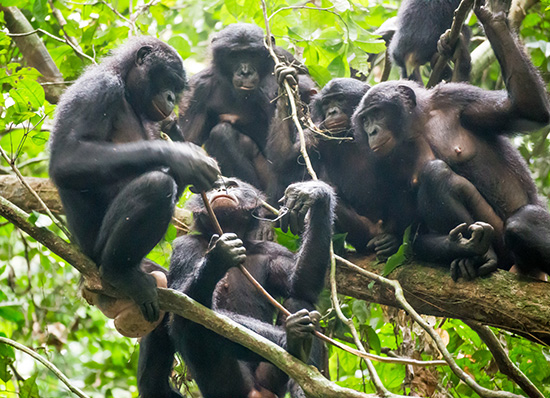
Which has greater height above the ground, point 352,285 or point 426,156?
point 426,156

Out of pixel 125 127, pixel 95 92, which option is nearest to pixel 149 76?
pixel 125 127

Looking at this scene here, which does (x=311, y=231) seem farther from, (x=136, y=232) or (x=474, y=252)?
(x=136, y=232)

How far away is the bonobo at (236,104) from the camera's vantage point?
8.06m

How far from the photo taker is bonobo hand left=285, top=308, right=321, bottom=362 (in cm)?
484

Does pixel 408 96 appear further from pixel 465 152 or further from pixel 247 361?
pixel 247 361

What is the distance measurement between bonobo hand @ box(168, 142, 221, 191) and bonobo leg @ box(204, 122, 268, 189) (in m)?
2.96

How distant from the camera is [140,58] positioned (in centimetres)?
562

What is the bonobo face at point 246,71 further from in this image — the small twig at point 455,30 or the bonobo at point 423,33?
the small twig at point 455,30

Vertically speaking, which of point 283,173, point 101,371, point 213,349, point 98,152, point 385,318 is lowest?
point 101,371

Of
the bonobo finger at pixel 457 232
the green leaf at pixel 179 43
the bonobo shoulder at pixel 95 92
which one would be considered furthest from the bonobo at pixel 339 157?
the bonobo shoulder at pixel 95 92

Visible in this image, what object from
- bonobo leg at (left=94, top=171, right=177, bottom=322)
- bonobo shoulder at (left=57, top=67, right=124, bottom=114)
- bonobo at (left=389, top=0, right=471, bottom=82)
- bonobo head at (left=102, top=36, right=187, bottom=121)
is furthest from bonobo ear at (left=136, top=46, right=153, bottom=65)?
bonobo at (left=389, top=0, right=471, bottom=82)

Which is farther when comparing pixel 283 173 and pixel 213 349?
pixel 283 173

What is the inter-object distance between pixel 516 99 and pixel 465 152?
686 mm

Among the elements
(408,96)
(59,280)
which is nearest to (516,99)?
(408,96)
